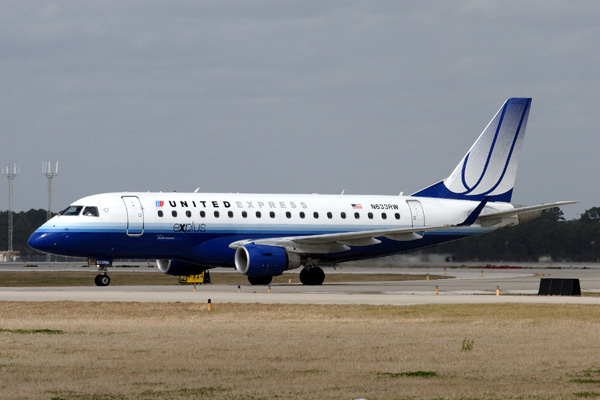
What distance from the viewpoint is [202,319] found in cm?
2964

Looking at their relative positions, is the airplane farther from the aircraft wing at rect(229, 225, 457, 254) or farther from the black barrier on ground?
the black barrier on ground

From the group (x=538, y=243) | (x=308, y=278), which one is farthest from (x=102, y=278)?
(x=538, y=243)

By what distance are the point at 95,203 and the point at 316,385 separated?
1319 inches

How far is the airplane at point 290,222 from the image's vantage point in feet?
159

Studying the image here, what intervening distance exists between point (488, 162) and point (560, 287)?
55.9 ft

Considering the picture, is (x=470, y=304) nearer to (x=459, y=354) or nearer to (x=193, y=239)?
(x=459, y=354)

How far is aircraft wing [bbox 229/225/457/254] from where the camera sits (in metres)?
50.4

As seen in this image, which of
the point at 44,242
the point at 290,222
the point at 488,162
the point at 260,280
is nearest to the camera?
the point at 44,242

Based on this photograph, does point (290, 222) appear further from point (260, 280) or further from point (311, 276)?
point (260, 280)

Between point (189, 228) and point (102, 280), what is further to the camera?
point (102, 280)

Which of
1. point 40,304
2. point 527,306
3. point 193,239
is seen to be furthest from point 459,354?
point 193,239

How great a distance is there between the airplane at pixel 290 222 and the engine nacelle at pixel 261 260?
5 centimetres

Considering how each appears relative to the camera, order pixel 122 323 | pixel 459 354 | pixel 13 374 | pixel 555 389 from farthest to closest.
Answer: pixel 122 323
pixel 459 354
pixel 13 374
pixel 555 389

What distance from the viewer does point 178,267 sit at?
2090 inches
